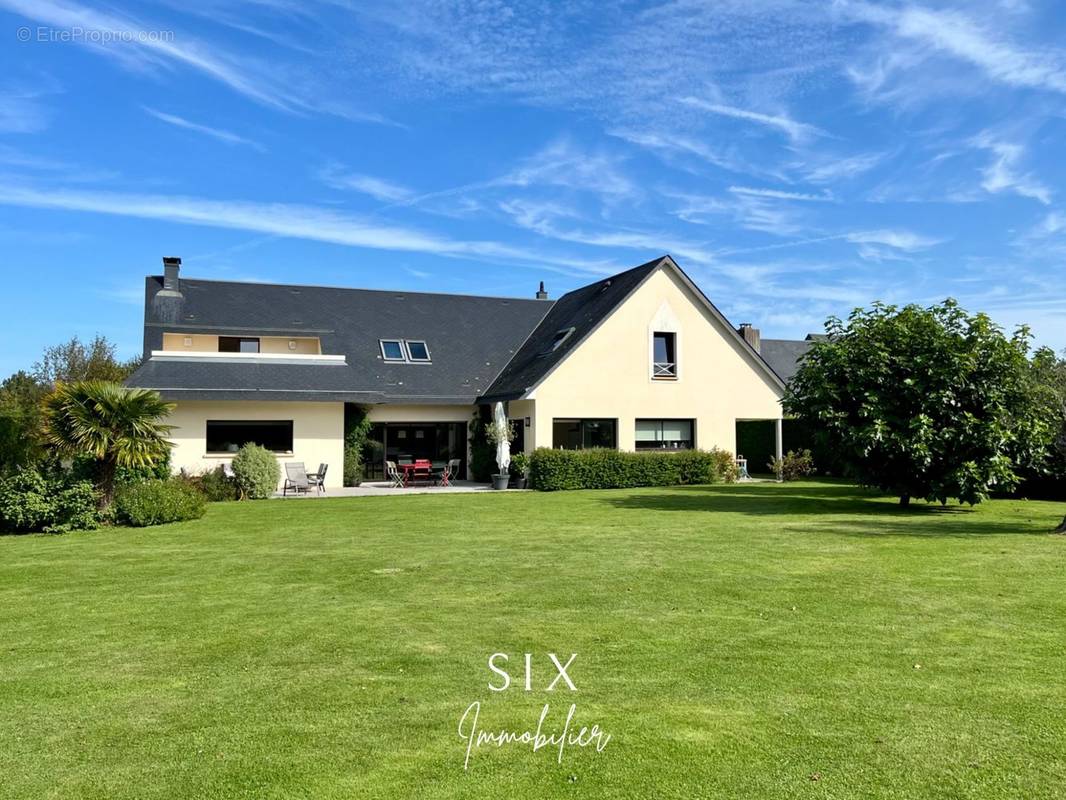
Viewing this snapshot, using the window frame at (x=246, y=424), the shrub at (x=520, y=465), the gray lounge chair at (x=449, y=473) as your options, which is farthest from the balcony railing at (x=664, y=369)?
the window frame at (x=246, y=424)

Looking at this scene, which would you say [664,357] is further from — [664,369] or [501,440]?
[501,440]

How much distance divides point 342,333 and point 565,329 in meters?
8.50

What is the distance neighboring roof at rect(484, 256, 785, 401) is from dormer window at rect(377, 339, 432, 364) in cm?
303

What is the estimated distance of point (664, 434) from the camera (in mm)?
27078

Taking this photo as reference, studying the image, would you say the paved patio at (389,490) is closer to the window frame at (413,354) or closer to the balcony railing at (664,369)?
the window frame at (413,354)

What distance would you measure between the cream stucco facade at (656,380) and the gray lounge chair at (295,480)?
7.33 meters

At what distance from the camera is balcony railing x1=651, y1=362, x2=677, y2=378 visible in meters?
26.9

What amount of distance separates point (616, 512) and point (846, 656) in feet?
35.9

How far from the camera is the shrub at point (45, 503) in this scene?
14305 mm

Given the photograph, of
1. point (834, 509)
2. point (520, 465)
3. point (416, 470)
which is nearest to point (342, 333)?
point (416, 470)

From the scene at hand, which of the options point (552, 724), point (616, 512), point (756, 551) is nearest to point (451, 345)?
point (616, 512)

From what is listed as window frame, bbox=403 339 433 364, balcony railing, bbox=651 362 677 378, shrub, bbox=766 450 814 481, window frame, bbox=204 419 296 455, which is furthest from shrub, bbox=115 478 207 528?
shrub, bbox=766 450 814 481

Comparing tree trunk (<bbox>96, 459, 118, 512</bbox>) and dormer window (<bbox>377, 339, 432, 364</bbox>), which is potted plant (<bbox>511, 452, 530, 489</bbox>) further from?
tree trunk (<bbox>96, 459, 118, 512</bbox>)

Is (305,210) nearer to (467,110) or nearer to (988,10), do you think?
(467,110)
